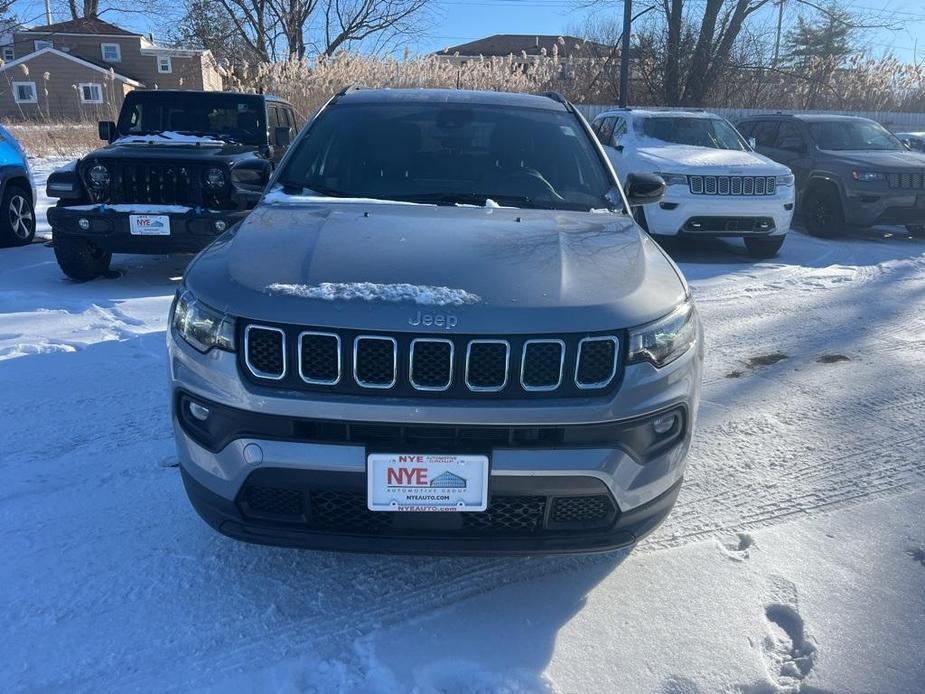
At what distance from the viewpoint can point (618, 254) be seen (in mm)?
2758

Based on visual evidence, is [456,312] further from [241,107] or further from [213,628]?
[241,107]

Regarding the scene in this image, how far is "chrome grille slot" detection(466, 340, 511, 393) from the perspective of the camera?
7.27 ft

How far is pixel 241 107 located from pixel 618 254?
6.36 meters

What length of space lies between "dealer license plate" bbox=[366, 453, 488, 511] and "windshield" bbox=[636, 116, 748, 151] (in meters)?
8.81

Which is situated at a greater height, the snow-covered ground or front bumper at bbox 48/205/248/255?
front bumper at bbox 48/205/248/255

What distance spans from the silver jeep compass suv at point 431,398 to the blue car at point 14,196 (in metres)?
6.81

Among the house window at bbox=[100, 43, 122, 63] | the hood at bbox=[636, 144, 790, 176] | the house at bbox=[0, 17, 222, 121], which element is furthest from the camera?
the house window at bbox=[100, 43, 122, 63]

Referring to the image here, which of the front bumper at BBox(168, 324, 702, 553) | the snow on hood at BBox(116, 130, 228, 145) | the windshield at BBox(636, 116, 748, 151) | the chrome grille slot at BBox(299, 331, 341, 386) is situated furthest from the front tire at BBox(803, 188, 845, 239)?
the chrome grille slot at BBox(299, 331, 341, 386)

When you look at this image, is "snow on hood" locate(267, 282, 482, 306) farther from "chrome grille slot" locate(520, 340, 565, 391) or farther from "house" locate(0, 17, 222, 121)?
"house" locate(0, 17, 222, 121)

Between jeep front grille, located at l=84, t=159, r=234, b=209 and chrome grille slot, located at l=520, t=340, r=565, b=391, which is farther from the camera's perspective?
jeep front grille, located at l=84, t=159, r=234, b=209

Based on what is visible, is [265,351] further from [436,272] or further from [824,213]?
[824,213]

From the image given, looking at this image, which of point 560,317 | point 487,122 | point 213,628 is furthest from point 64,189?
point 560,317

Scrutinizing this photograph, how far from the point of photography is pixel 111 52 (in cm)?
4991

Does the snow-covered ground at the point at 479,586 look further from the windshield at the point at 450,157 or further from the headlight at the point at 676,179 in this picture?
the headlight at the point at 676,179
